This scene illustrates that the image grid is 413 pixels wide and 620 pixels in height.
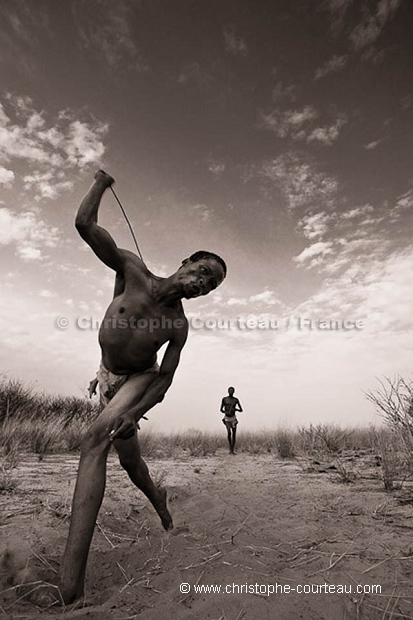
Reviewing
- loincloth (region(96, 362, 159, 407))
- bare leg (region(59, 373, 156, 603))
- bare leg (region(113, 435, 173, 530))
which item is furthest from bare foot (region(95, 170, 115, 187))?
bare leg (region(113, 435, 173, 530))

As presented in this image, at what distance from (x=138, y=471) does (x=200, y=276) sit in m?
1.61

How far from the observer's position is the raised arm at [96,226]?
2.58 meters

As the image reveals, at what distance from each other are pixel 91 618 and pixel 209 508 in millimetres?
2701

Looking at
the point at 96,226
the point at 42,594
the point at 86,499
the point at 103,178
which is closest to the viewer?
the point at 42,594

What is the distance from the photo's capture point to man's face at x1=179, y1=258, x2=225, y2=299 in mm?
3086

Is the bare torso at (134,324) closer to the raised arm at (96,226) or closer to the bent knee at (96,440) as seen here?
the raised arm at (96,226)

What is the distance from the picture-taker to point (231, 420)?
13297 mm

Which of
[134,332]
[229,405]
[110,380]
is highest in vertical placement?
[229,405]

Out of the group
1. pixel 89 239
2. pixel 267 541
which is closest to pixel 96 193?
pixel 89 239

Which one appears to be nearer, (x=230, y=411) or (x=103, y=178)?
(x=103, y=178)

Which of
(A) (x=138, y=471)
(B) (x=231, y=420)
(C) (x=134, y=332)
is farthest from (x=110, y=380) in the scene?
(B) (x=231, y=420)

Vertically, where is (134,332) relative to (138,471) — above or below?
above

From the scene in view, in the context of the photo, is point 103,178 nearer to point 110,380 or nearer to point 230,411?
point 110,380

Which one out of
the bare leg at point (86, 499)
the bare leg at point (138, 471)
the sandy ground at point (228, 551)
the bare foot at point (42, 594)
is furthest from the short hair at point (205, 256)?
the bare foot at point (42, 594)
